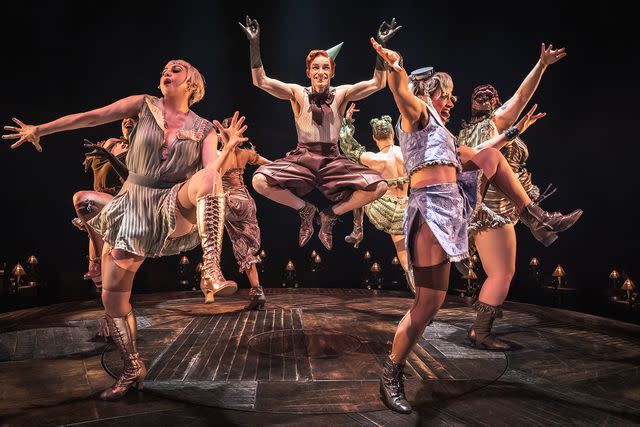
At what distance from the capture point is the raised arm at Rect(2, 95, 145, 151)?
106 inches

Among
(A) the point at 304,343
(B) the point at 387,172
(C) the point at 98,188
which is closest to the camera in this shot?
(A) the point at 304,343

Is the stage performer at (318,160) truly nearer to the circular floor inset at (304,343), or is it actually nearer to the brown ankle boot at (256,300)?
the circular floor inset at (304,343)

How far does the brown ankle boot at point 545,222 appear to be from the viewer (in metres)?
3.23

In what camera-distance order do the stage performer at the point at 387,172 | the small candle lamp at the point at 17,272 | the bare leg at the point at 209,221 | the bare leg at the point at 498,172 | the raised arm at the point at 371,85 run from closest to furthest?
1. the bare leg at the point at 209,221
2. the bare leg at the point at 498,172
3. the raised arm at the point at 371,85
4. the stage performer at the point at 387,172
5. the small candle lamp at the point at 17,272

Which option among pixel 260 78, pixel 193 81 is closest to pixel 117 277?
pixel 193 81

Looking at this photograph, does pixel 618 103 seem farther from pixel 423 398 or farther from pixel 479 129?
pixel 423 398

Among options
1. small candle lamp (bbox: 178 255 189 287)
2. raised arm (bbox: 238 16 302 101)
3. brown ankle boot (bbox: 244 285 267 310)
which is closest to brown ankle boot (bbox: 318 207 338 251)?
raised arm (bbox: 238 16 302 101)

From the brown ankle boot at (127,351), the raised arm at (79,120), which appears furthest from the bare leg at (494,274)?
the raised arm at (79,120)

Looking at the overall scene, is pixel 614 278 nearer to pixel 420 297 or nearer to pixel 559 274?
pixel 559 274

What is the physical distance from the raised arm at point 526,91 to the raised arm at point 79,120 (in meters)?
2.82

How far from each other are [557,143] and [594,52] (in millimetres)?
1428

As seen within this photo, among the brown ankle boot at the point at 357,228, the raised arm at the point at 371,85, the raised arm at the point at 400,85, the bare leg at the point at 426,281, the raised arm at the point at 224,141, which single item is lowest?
the bare leg at the point at 426,281

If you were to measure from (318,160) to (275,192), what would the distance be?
42cm

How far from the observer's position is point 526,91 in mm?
3707
